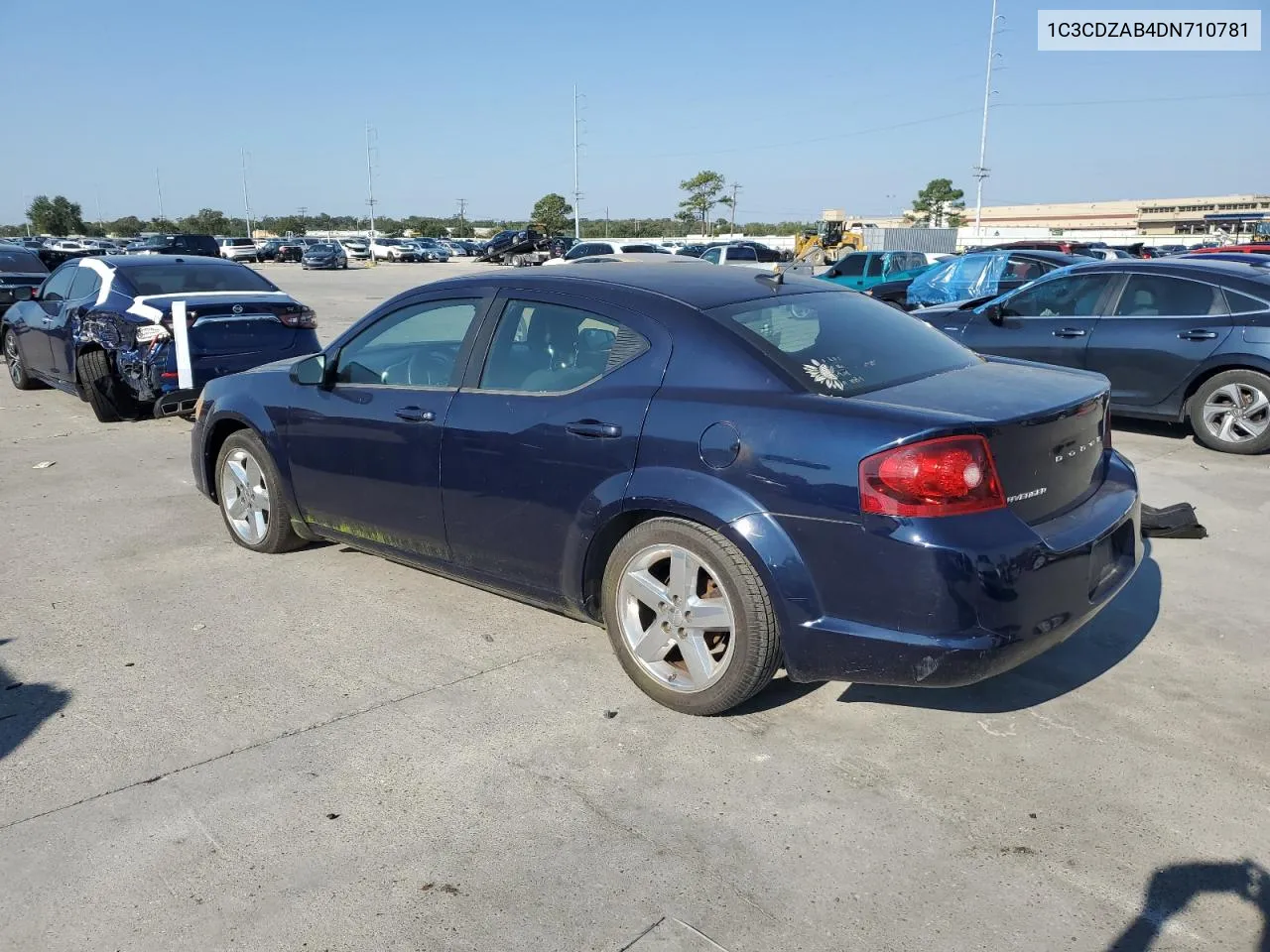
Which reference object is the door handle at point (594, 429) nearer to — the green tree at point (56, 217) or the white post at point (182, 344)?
the white post at point (182, 344)

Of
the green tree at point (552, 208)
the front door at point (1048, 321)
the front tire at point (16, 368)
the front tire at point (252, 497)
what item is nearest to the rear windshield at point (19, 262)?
the front tire at point (16, 368)

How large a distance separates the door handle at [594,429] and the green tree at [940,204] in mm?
84987

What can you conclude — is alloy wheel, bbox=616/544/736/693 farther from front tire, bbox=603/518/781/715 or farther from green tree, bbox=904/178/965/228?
green tree, bbox=904/178/965/228

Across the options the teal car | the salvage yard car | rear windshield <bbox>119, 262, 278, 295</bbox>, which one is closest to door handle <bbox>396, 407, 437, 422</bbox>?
rear windshield <bbox>119, 262, 278, 295</bbox>

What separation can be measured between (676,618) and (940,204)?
87.9 m

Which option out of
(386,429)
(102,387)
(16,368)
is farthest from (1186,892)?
(16,368)

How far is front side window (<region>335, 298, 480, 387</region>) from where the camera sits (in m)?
4.46

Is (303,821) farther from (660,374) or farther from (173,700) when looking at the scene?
(660,374)

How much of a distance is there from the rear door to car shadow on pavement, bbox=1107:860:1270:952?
6.34 m

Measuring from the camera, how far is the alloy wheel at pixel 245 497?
543 centimetres

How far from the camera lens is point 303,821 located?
10.00ft

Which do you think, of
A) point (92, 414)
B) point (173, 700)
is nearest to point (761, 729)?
point (173, 700)

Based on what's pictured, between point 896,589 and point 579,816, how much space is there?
1.21 m

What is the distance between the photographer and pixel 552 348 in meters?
4.06
